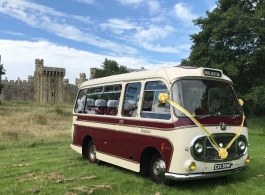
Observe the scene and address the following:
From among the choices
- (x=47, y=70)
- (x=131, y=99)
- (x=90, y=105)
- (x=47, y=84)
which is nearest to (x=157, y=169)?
(x=131, y=99)

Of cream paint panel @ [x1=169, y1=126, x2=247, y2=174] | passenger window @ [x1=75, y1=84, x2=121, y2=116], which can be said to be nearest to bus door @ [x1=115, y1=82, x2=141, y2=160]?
passenger window @ [x1=75, y1=84, x2=121, y2=116]

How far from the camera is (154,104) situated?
24.5ft

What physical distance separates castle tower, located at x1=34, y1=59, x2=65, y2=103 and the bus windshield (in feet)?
257

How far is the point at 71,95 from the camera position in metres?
84.7

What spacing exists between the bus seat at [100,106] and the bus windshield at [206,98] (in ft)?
10.5

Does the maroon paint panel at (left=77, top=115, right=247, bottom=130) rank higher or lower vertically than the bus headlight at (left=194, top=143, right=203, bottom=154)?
higher

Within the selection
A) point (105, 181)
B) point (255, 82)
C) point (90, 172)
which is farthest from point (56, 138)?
point (255, 82)

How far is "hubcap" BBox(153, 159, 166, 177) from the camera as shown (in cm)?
721

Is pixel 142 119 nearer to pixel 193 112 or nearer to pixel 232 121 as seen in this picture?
pixel 193 112

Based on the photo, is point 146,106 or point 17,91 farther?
point 17,91

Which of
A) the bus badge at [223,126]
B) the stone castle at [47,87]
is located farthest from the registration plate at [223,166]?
the stone castle at [47,87]

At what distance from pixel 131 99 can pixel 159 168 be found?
2003 mm

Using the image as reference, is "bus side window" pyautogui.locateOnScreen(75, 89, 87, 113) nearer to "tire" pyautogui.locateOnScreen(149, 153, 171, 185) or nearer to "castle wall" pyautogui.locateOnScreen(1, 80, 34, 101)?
"tire" pyautogui.locateOnScreen(149, 153, 171, 185)

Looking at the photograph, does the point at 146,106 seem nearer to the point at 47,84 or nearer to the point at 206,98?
the point at 206,98
